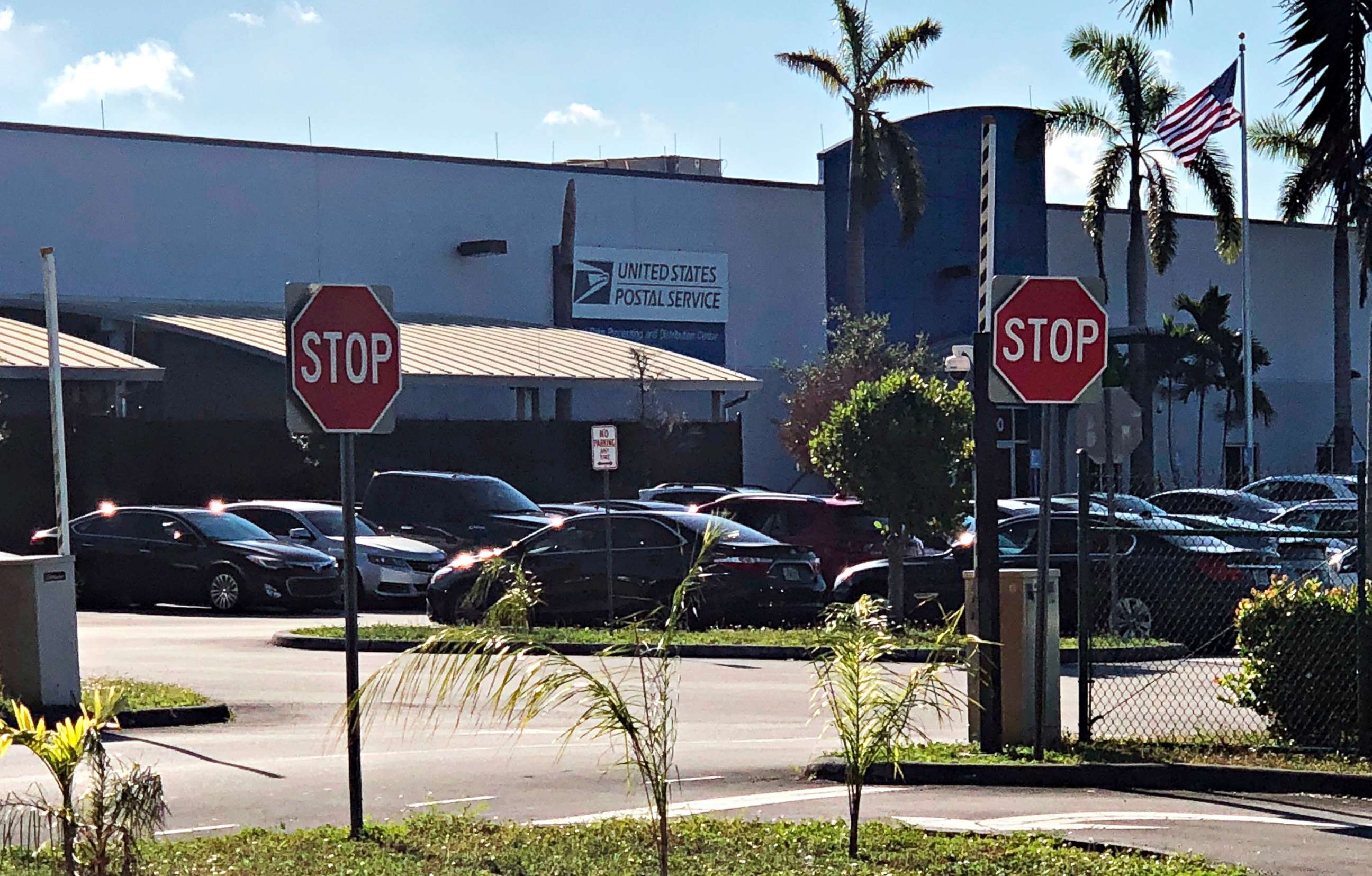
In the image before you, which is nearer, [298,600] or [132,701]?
[132,701]

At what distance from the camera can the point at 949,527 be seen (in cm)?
2162

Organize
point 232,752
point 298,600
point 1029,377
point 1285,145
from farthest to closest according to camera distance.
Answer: point 1285,145 → point 298,600 → point 232,752 → point 1029,377

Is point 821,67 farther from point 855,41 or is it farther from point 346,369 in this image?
point 346,369

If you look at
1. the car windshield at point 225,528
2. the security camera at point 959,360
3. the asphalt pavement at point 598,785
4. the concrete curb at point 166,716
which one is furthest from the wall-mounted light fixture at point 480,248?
the concrete curb at point 166,716

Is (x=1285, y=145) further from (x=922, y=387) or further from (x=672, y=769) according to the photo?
(x=672, y=769)

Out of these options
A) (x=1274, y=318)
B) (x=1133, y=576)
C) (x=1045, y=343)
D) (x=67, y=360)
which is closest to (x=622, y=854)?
(x=1045, y=343)

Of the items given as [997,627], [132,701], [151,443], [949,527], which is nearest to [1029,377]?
[997,627]

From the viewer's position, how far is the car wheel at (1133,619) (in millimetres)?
20219

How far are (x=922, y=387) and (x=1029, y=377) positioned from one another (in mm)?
10301

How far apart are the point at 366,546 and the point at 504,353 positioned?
50.0ft

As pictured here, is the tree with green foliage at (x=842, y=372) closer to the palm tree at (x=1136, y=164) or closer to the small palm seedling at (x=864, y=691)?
the palm tree at (x=1136, y=164)

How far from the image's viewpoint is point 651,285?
165 feet

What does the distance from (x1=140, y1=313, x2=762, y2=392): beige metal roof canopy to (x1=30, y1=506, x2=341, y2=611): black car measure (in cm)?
931

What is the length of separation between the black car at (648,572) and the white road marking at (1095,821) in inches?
463
